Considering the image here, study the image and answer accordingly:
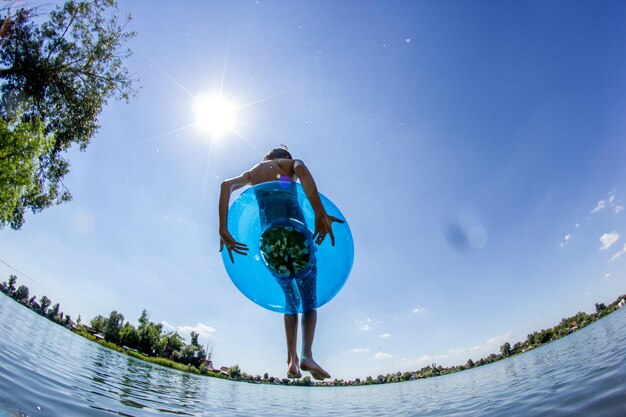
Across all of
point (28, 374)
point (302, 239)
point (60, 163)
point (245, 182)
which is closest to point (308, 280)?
point (302, 239)

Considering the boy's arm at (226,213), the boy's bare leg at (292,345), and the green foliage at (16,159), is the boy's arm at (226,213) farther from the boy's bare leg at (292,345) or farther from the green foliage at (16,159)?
the green foliage at (16,159)

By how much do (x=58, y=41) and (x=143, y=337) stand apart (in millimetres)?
59348

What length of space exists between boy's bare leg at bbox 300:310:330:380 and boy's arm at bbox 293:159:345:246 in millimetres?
953

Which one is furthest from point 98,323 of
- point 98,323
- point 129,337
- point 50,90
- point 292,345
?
point 292,345

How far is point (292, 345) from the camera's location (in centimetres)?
338

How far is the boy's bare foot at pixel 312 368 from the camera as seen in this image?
3064 mm

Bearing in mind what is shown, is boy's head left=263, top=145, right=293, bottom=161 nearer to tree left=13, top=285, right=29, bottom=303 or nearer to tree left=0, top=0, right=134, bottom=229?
tree left=0, top=0, right=134, bottom=229

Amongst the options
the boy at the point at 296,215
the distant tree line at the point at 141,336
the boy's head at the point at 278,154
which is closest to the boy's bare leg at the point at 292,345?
the boy at the point at 296,215

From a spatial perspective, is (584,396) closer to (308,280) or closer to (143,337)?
(308,280)

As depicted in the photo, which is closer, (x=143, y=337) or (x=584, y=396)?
(x=584, y=396)

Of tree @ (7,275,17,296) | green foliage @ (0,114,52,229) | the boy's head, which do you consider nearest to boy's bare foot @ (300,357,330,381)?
the boy's head

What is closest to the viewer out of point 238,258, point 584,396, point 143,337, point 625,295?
point 584,396

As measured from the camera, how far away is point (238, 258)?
3623mm

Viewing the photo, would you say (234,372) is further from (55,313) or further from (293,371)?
(293,371)
